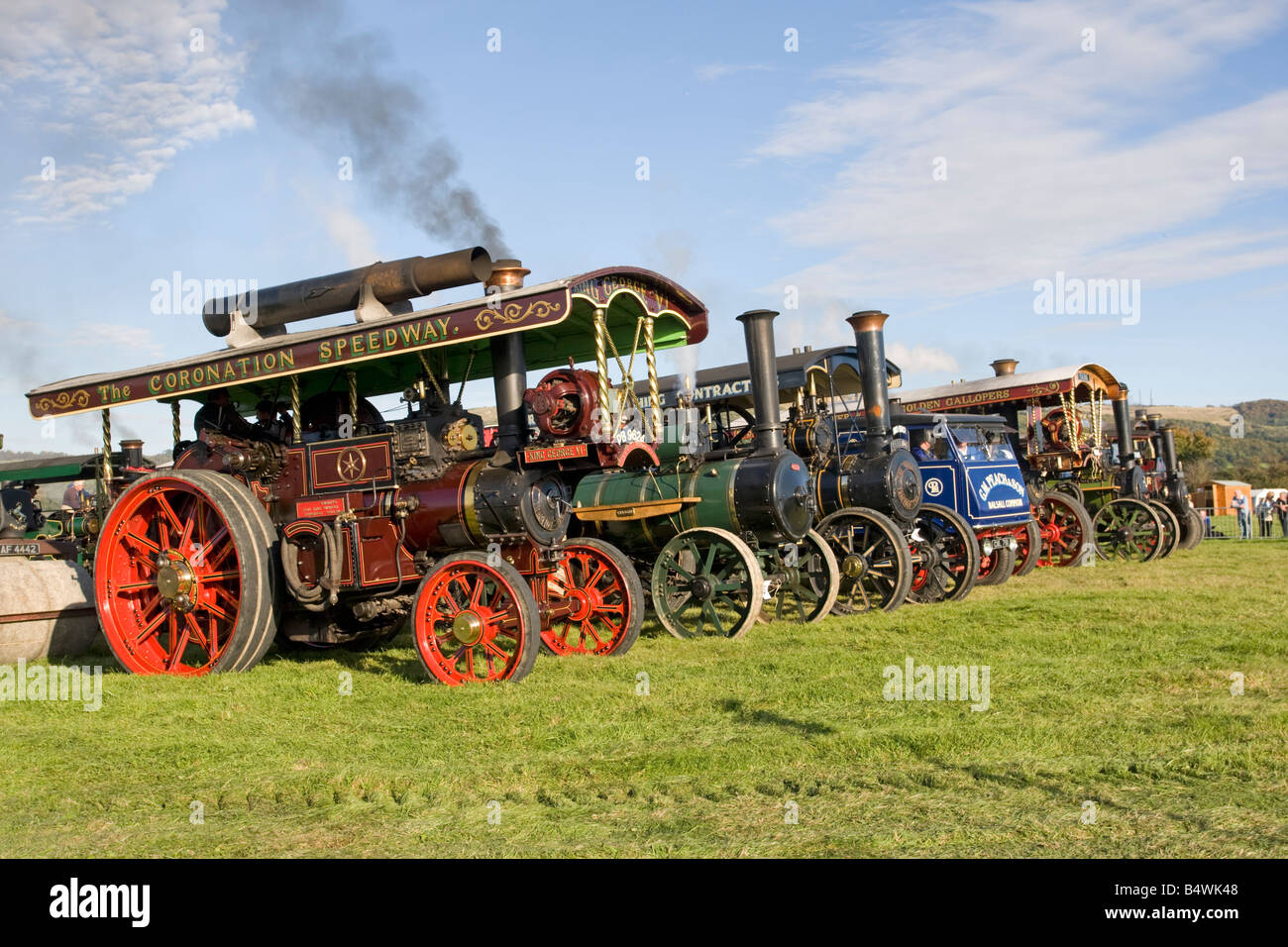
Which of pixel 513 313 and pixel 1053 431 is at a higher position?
pixel 513 313

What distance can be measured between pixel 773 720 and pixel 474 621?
191cm

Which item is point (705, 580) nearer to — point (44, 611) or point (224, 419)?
point (224, 419)

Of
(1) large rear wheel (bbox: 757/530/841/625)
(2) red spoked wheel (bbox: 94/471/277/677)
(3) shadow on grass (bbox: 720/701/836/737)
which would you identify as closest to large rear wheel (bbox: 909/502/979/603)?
(1) large rear wheel (bbox: 757/530/841/625)

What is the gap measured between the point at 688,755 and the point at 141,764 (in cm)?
238

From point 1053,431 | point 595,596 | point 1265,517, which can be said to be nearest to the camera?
point 595,596

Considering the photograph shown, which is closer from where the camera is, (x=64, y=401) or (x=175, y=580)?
(x=175, y=580)

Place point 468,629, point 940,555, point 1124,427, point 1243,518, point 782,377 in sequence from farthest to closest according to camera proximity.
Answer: point 1243,518
point 1124,427
point 782,377
point 940,555
point 468,629

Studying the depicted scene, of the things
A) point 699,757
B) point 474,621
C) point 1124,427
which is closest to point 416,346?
point 474,621

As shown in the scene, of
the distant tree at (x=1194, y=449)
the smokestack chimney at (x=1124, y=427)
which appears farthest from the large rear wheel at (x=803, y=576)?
the distant tree at (x=1194, y=449)

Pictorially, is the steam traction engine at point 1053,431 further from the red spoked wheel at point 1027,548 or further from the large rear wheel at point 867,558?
the large rear wheel at point 867,558

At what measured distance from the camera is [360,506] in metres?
7.29

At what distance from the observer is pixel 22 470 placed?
14469mm

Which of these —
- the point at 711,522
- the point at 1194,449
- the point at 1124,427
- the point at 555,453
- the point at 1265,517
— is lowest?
the point at 1265,517
